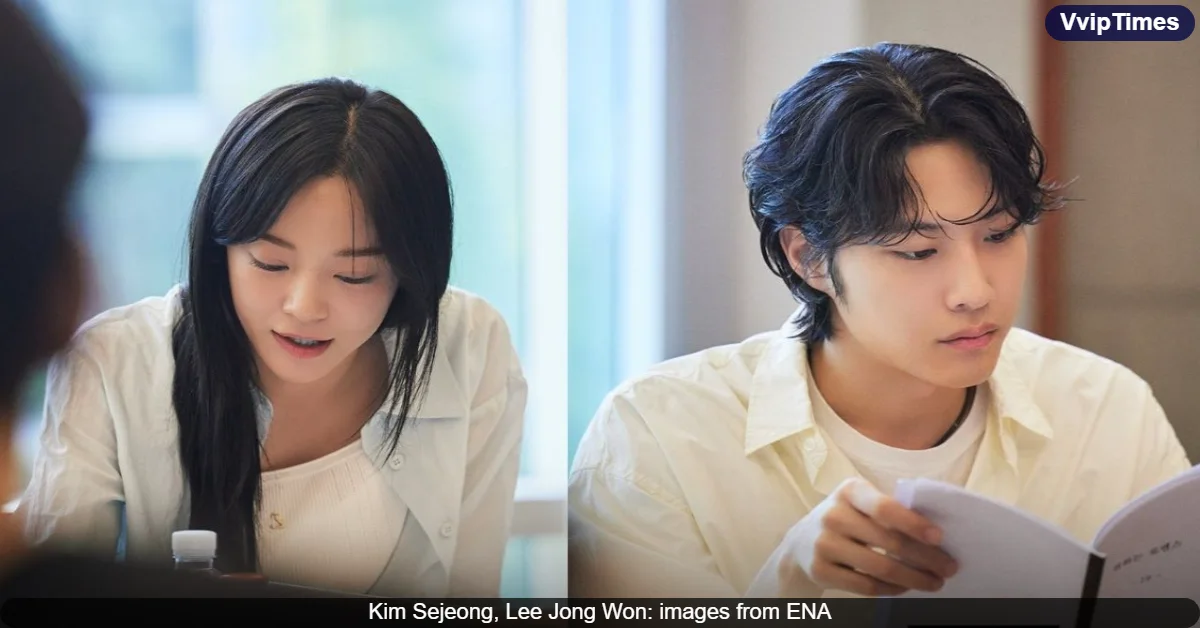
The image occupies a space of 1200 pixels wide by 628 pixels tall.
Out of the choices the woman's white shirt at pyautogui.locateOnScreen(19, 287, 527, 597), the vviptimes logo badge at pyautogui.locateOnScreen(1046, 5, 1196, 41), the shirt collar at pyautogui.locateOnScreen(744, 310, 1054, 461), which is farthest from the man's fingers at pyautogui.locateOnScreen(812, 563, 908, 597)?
the vviptimes logo badge at pyautogui.locateOnScreen(1046, 5, 1196, 41)

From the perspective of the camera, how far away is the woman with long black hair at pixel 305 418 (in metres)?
1.33

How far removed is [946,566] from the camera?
1.29 m

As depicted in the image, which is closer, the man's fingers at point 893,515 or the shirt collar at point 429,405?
the man's fingers at point 893,515

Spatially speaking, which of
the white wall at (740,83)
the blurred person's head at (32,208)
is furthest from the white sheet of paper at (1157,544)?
the blurred person's head at (32,208)

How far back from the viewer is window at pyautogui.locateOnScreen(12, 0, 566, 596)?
4.42 ft

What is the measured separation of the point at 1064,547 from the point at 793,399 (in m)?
0.33

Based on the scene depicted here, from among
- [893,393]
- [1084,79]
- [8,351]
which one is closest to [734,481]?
[893,393]

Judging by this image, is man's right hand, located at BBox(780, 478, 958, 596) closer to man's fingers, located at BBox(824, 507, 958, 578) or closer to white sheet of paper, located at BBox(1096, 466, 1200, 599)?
man's fingers, located at BBox(824, 507, 958, 578)

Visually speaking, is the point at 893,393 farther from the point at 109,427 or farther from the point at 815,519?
the point at 109,427

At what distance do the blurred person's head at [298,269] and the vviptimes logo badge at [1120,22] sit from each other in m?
0.75

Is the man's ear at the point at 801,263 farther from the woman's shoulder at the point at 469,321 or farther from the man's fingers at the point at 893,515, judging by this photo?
the woman's shoulder at the point at 469,321

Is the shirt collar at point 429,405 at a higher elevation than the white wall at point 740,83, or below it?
below

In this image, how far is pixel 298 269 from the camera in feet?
4.27
